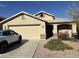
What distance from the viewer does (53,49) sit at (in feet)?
45.0

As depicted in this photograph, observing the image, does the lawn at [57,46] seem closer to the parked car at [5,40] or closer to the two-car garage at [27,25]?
the parked car at [5,40]

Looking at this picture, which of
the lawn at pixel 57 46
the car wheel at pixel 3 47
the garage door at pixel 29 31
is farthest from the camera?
the garage door at pixel 29 31

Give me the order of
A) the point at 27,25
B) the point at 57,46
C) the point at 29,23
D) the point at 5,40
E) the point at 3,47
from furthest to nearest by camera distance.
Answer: the point at 27,25
the point at 29,23
the point at 57,46
the point at 5,40
the point at 3,47

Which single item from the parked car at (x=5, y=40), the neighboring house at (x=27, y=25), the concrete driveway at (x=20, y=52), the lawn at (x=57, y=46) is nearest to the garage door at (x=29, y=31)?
the neighboring house at (x=27, y=25)

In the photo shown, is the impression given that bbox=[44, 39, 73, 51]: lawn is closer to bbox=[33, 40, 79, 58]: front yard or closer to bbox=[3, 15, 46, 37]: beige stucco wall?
Result: bbox=[33, 40, 79, 58]: front yard

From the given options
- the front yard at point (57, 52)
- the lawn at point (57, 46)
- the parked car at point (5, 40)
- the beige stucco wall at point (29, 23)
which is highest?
the beige stucco wall at point (29, 23)

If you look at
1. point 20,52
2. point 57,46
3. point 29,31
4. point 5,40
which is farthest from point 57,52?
point 29,31

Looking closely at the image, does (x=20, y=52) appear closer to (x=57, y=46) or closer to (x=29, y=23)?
(x=57, y=46)

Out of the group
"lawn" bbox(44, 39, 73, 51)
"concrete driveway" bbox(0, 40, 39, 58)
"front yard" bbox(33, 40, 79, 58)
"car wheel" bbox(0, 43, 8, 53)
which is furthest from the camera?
"lawn" bbox(44, 39, 73, 51)

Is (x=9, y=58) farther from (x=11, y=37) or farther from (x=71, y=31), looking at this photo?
(x=71, y=31)

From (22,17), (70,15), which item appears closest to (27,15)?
(22,17)

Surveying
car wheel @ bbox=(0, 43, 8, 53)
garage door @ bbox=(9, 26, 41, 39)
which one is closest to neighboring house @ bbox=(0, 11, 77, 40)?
garage door @ bbox=(9, 26, 41, 39)

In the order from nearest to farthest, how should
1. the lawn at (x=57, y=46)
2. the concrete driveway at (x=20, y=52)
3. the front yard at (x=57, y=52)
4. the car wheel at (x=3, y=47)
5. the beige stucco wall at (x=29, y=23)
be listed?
the front yard at (x=57, y=52) < the concrete driveway at (x=20, y=52) < the car wheel at (x=3, y=47) < the lawn at (x=57, y=46) < the beige stucco wall at (x=29, y=23)

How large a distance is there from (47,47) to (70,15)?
6516 millimetres
